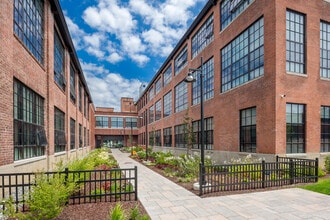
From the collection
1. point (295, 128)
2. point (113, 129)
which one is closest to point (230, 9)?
point (295, 128)

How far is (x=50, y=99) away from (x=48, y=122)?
5.23ft

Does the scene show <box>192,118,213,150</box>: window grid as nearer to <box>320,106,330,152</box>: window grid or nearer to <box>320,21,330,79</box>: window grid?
<box>320,106,330,152</box>: window grid

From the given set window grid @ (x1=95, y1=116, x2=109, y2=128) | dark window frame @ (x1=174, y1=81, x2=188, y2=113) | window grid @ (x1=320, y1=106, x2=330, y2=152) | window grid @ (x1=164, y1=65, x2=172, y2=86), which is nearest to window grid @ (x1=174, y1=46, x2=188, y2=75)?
dark window frame @ (x1=174, y1=81, x2=188, y2=113)

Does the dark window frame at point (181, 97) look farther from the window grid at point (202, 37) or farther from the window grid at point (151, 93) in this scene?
the window grid at point (151, 93)

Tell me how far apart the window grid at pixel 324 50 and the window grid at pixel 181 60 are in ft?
47.8

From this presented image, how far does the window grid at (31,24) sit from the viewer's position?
10093mm

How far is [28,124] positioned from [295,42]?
52.8 feet

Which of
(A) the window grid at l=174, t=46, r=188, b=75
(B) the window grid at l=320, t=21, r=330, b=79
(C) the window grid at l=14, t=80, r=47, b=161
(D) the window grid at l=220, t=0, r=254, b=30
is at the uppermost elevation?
(D) the window grid at l=220, t=0, r=254, b=30

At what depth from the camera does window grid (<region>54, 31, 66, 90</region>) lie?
1709cm

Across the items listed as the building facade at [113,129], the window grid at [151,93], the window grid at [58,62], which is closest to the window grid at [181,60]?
the window grid at [58,62]

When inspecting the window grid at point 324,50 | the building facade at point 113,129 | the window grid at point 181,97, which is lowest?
the building facade at point 113,129

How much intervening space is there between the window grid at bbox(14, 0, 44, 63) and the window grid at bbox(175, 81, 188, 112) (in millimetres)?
16807

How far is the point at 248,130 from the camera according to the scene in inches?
573

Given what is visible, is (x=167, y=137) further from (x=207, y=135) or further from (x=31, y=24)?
(x=31, y=24)
